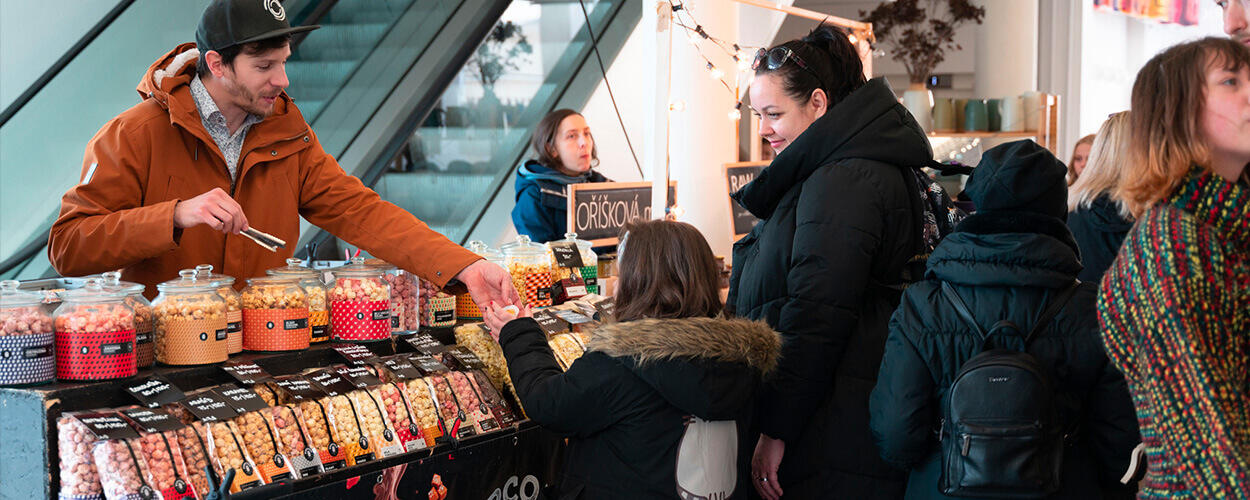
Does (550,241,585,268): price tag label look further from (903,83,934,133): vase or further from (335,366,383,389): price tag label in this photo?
(903,83,934,133): vase

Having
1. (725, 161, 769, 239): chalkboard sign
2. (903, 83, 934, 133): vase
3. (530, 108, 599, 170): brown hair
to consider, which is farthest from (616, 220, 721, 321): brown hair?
(903, 83, 934, 133): vase

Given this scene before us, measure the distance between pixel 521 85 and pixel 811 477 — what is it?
17.0 feet

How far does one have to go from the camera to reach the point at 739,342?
221cm

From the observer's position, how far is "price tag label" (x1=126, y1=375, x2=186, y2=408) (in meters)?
1.94

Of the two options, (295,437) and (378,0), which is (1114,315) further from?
(378,0)

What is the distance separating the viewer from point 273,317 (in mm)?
2225

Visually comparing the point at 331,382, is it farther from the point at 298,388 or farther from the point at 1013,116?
the point at 1013,116

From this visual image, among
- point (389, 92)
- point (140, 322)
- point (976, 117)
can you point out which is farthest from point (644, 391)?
point (976, 117)

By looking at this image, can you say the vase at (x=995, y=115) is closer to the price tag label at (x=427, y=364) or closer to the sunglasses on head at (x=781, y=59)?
the sunglasses on head at (x=781, y=59)

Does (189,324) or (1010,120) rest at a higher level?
(1010,120)

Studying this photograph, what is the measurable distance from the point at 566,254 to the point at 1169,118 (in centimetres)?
186

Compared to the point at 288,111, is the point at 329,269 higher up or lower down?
lower down

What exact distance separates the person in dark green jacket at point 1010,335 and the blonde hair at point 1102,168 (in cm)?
132

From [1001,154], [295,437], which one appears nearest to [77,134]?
[295,437]
